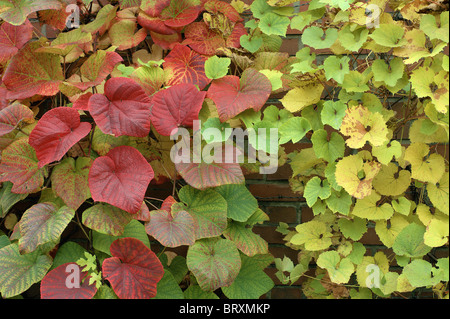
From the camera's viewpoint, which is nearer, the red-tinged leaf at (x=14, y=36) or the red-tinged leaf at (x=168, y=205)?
the red-tinged leaf at (x=168, y=205)

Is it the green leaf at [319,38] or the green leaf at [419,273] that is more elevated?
the green leaf at [319,38]

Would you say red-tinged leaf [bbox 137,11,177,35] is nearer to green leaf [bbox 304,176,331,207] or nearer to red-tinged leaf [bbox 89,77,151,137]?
red-tinged leaf [bbox 89,77,151,137]

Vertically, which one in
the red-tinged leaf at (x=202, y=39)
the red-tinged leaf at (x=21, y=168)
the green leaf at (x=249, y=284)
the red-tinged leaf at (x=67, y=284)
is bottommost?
the green leaf at (x=249, y=284)

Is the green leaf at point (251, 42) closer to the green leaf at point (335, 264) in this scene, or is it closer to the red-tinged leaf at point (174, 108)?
the red-tinged leaf at point (174, 108)

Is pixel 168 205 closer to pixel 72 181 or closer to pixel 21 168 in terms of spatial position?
pixel 72 181

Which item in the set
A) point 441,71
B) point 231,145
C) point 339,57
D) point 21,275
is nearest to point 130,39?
point 231,145

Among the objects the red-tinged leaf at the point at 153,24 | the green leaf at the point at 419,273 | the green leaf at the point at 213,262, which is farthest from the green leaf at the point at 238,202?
the red-tinged leaf at the point at 153,24

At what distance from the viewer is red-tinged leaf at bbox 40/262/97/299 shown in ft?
3.10

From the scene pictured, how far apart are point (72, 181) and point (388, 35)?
32.5 inches

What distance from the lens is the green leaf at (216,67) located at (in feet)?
3.41

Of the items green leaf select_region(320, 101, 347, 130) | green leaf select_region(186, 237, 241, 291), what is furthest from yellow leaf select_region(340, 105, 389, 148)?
green leaf select_region(186, 237, 241, 291)

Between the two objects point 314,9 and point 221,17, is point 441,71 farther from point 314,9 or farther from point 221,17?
point 221,17

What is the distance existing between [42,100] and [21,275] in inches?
21.8

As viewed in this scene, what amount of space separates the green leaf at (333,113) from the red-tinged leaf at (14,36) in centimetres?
82
